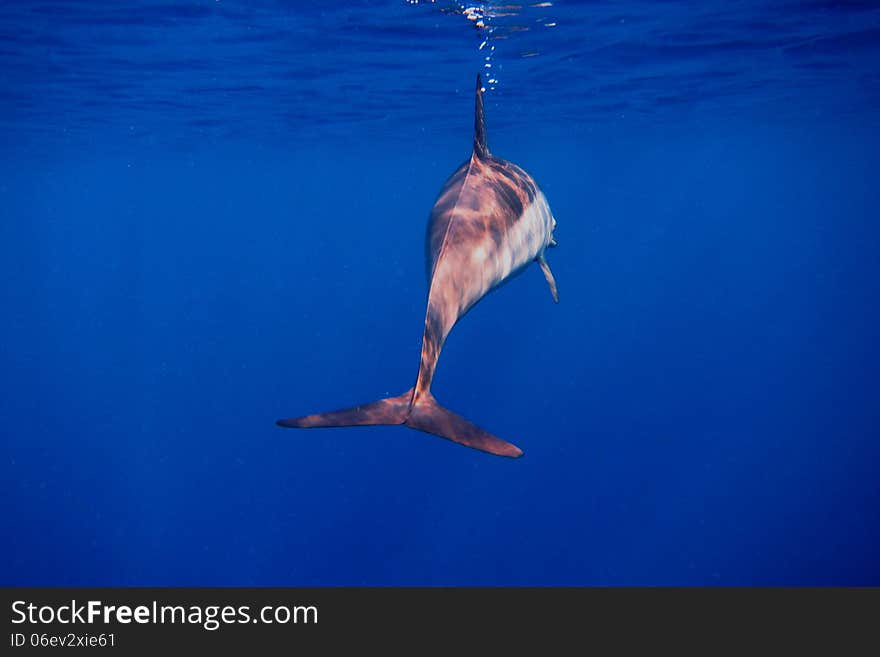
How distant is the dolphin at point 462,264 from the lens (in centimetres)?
527

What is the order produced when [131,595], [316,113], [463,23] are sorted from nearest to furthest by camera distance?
1. [131,595]
2. [463,23]
3. [316,113]

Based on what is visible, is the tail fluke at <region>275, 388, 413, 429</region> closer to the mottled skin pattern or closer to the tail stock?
the tail stock

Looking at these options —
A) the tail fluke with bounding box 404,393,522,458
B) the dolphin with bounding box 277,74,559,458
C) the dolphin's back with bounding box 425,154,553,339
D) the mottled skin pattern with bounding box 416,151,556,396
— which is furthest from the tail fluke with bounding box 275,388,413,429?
the dolphin's back with bounding box 425,154,553,339

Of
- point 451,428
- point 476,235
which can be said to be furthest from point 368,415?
point 476,235

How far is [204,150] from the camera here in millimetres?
35750

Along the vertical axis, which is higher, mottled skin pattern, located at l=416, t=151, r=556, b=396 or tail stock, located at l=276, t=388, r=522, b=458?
mottled skin pattern, located at l=416, t=151, r=556, b=396

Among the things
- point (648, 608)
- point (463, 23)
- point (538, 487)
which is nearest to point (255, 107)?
point (463, 23)

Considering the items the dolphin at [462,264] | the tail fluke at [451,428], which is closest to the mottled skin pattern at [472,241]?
the dolphin at [462,264]

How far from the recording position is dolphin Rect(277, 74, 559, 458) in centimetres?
527

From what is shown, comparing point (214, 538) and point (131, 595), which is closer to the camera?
point (131, 595)

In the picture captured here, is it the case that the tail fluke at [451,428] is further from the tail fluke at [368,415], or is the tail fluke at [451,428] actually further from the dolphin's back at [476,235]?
the dolphin's back at [476,235]

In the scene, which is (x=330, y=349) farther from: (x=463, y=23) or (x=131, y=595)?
(x=131, y=595)

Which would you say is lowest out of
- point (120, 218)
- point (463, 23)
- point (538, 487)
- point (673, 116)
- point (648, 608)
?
point (120, 218)

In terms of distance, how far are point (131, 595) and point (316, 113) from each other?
2186 centimetres
